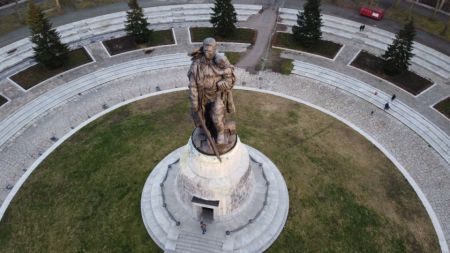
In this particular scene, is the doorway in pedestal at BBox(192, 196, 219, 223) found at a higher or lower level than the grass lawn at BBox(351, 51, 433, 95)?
lower

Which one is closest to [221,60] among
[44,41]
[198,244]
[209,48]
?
[209,48]

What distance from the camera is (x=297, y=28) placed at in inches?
1674

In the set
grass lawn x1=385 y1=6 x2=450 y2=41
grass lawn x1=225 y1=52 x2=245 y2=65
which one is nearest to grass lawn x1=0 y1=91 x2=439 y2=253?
grass lawn x1=225 y1=52 x2=245 y2=65

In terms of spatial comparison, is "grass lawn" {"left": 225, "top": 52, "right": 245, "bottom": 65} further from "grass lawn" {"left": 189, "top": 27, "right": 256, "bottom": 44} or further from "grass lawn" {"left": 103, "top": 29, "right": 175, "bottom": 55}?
"grass lawn" {"left": 103, "top": 29, "right": 175, "bottom": 55}

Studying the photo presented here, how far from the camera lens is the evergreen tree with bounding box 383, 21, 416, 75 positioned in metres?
37.5

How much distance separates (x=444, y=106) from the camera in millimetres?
36219

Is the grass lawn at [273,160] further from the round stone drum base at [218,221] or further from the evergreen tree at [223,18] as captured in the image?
the evergreen tree at [223,18]

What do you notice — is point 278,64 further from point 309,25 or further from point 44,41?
point 44,41

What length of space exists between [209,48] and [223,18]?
2535cm

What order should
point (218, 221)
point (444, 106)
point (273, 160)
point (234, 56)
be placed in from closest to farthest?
point (218, 221), point (273, 160), point (444, 106), point (234, 56)

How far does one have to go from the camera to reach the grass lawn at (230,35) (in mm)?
44500

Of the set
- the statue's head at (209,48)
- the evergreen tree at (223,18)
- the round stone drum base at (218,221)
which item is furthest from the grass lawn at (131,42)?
the statue's head at (209,48)

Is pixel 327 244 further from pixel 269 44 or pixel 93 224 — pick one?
pixel 269 44

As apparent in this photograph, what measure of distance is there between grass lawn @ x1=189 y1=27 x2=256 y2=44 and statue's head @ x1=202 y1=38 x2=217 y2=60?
85.3ft
